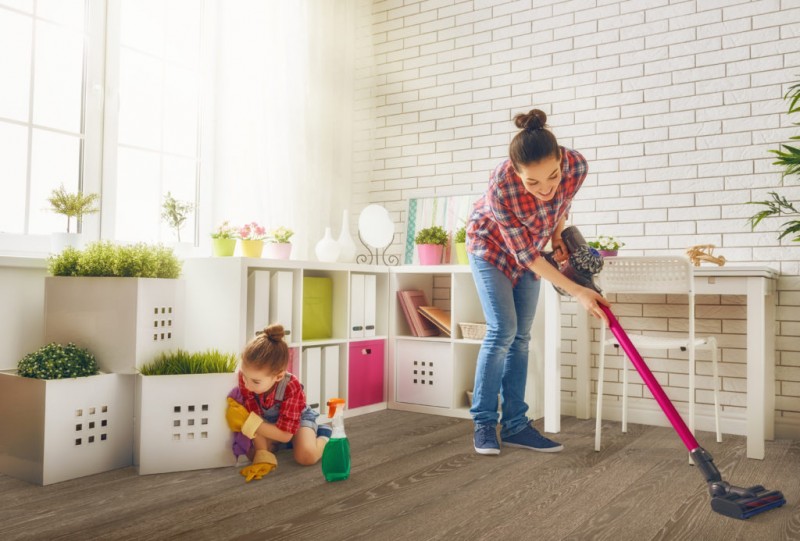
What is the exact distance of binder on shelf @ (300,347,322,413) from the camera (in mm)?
2992

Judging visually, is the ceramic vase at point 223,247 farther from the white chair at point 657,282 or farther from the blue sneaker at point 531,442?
the white chair at point 657,282

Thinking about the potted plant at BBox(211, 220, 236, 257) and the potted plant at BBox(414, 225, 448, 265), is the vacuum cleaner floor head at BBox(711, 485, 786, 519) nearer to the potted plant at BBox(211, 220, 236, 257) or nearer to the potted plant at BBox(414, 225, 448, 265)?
the potted plant at BBox(414, 225, 448, 265)

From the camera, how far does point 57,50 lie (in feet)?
9.05

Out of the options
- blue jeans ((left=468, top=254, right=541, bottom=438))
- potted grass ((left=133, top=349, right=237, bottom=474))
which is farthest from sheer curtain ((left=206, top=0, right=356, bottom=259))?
blue jeans ((left=468, top=254, right=541, bottom=438))

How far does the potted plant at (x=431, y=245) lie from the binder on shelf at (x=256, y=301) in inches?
38.1

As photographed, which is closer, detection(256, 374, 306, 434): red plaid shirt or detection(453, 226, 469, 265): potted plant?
detection(256, 374, 306, 434): red plaid shirt

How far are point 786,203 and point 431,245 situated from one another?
1615 millimetres

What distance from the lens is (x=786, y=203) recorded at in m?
2.80

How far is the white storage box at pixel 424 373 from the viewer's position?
333cm

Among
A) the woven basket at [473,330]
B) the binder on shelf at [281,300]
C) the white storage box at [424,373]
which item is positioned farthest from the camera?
the white storage box at [424,373]

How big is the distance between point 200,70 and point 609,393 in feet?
8.80

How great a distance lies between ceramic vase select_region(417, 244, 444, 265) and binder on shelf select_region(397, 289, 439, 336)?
0.19 meters

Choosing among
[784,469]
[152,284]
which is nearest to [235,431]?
[152,284]

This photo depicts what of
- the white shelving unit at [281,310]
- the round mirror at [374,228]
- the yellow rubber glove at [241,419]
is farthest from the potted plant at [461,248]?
the yellow rubber glove at [241,419]
